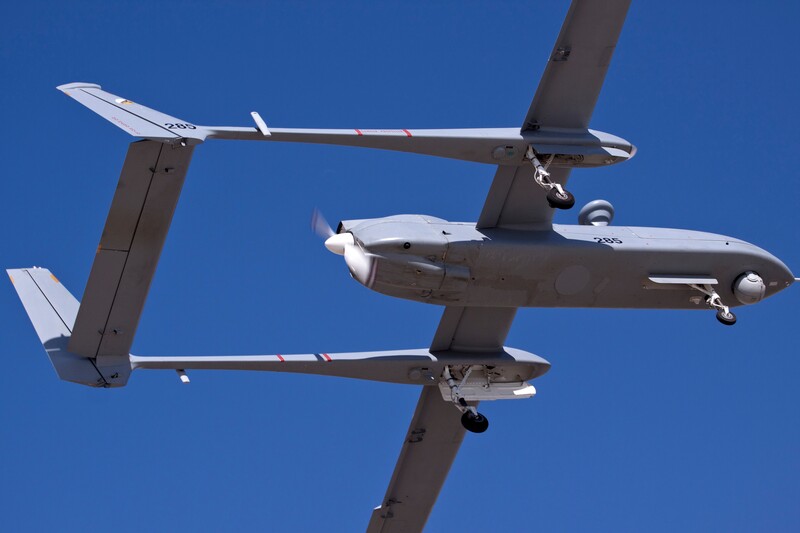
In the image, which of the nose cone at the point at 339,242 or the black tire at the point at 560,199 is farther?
the nose cone at the point at 339,242

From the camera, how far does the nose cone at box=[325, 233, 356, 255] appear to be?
106 ft

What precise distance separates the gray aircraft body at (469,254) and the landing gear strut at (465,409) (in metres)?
0.05

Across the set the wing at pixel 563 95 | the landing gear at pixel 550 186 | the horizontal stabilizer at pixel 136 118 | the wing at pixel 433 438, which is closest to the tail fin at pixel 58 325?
the horizontal stabilizer at pixel 136 118

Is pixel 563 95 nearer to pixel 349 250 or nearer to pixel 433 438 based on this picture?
pixel 349 250

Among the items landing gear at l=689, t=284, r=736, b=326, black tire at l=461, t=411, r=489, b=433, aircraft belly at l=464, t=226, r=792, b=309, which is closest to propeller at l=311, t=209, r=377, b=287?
aircraft belly at l=464, t=226, r=792, b=309

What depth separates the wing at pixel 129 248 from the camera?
3005 centimetres

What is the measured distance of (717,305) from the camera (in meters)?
34.4

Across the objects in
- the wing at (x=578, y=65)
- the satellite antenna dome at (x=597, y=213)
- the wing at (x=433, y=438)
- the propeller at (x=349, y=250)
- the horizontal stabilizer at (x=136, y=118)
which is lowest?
the wing at (x=433, y=438)

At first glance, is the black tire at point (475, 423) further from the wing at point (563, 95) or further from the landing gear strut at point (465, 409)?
the wing at point (563, 95)

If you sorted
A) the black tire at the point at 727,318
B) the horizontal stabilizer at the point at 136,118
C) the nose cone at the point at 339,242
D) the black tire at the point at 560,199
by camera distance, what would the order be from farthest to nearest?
the black tire at the point at 727,318 < the nose cone at the point at 339,242 < the black tire at the point at 560,199 < the horizontal stabilizer at the point at 136,118

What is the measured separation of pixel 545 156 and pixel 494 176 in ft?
4.51

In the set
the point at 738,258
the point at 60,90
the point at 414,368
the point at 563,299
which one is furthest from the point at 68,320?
the point at 738,258

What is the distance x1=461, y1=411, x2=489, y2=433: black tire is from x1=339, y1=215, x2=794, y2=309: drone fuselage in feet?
10.6

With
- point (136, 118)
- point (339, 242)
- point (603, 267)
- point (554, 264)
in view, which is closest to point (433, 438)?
point (554, 264)
